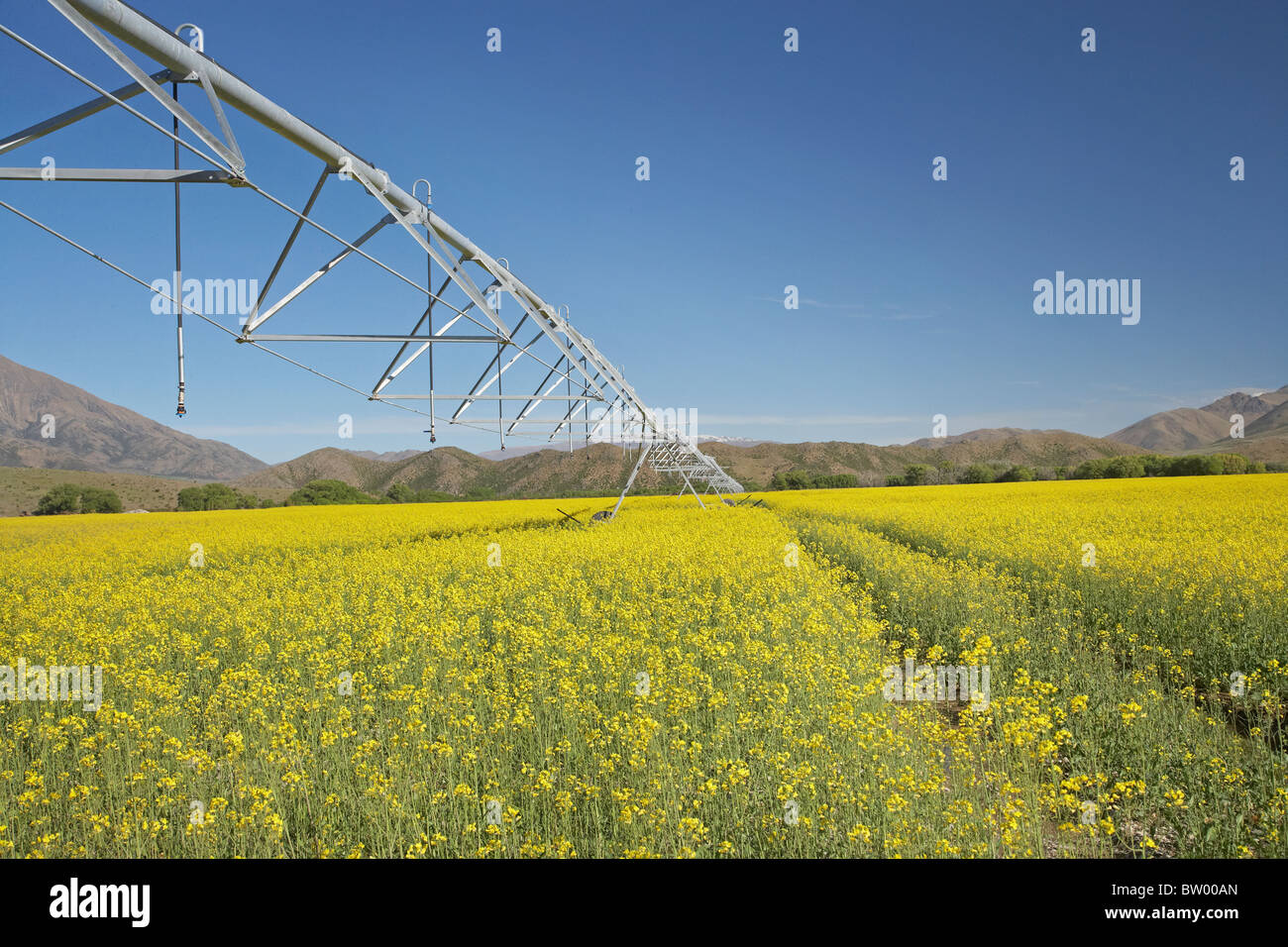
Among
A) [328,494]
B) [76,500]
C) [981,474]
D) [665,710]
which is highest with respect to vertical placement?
[981,474]

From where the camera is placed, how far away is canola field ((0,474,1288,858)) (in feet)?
12.2

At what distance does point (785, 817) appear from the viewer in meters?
3.41

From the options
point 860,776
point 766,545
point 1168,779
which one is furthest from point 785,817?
point 766,545

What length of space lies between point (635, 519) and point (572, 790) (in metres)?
18.9

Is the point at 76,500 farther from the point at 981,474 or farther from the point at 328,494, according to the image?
the point at 981,474

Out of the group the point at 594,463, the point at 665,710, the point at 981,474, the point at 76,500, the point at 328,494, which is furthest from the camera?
the point at 594,463

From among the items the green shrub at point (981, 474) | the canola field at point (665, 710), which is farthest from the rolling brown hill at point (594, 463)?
the canola field at point (665, 710)

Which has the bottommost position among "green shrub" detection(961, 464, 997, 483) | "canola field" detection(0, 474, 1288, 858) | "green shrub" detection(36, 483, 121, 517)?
"canola field" detection(0, 474, 1288, 858)

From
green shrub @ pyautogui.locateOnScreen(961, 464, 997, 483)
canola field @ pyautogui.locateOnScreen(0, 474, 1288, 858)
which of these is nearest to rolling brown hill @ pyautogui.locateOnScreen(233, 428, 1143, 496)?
green shrub @ pyautogui.locateOnScreen(961, 464, 997, 483)

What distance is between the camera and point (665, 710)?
17.0 feet

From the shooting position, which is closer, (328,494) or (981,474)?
(328,494)

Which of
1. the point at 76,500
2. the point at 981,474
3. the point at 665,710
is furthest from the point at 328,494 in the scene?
the point at 981,474

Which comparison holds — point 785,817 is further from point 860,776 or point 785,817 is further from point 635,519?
point 635,519

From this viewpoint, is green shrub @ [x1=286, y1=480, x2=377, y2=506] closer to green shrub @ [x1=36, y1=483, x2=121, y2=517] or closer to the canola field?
green shrub @ [x1=36, y1=483, x2=121, y2=517]
